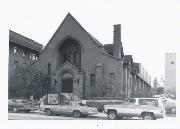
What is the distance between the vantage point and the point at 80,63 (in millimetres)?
25000

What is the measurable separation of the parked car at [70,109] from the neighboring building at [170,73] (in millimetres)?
4668

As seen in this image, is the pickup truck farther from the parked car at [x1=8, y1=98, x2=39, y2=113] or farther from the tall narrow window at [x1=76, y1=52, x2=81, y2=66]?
the tall narrow window at [x1=76, y1=52, x2=81, y2=66]

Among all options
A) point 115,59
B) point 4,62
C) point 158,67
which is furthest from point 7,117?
point 115,59

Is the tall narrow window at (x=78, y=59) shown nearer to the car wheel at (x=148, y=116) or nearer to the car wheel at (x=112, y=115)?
the car wheel at (x=112, y=115)

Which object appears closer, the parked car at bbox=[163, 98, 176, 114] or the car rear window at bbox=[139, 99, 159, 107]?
the parked car at bbox=[163, 98, 176, 114]

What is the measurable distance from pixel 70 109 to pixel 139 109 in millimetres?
4611

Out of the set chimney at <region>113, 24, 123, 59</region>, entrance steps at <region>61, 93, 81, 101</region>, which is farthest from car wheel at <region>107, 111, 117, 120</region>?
chimney at <region>113, 24, 123, 59</region>

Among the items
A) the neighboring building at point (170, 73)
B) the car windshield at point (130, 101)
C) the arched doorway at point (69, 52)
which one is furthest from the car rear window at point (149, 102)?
the arched doorway at point (69, 52)

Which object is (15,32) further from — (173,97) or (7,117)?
(173,97)

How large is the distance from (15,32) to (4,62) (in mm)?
2627

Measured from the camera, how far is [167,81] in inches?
508

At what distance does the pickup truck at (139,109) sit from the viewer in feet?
44.8

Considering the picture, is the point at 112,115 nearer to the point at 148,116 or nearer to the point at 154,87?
the point at 148,116

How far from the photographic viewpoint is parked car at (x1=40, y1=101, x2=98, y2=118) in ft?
52.6
